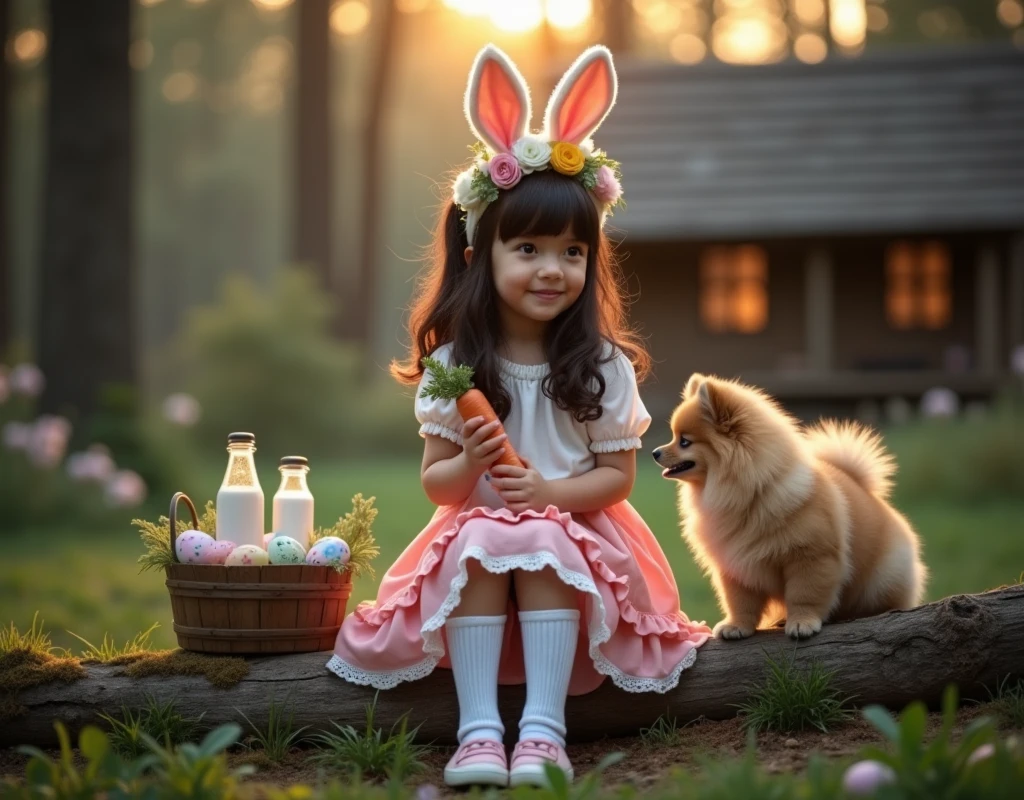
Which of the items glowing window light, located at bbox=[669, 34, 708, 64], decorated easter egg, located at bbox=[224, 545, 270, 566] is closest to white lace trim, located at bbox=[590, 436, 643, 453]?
decorated easter egg, located at bbox=[224, 545, 270, 566]

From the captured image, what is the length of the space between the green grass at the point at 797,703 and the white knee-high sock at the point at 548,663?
610 millimetres

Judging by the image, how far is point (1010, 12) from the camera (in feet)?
89.9

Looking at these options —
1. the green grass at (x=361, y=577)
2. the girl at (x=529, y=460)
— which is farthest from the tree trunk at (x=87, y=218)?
the girl at (x=529, y=460)

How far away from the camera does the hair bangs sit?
3.77 metres

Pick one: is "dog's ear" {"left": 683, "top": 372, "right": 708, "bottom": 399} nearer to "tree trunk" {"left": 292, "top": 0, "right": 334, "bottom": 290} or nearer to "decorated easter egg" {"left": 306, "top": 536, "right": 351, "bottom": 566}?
"decorated easter egg" {"left": 306, "top": 536, "right": 351, "bottom": 566}

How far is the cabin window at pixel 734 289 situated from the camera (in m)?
17.1

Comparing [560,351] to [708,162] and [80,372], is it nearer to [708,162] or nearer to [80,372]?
[80,372]

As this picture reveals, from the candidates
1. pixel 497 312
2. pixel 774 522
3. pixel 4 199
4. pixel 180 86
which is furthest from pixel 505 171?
pixel 180 86

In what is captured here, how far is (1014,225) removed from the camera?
50.3 feet

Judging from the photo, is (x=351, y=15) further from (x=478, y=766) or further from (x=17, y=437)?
(x=478, y=766)

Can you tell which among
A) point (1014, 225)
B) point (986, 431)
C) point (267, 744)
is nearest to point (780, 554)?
point (267, 744)

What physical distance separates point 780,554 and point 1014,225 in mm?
13330

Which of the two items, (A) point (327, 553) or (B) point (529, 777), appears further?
(A) point (327, 553)

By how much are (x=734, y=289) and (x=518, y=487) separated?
46.4 feet
